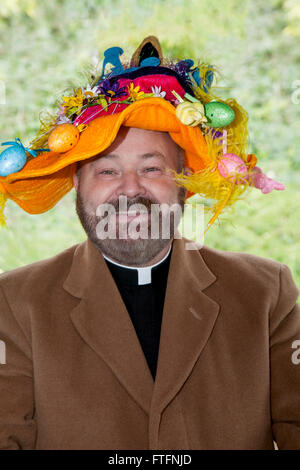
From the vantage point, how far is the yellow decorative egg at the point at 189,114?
54.1 inches

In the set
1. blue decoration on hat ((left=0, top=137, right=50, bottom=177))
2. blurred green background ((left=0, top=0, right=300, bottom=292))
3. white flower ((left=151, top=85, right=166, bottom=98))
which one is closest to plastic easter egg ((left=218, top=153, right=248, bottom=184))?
white flower ((left=151, top=85, right=166, bottom=98))

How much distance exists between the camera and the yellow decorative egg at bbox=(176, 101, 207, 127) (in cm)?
137

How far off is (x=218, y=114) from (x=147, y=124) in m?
0.22

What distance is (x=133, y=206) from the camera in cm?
155

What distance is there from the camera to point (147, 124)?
150 cm

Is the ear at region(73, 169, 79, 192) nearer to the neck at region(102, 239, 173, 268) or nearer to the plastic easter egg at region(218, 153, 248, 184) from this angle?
the neck at region(102, 239, 173, 268)

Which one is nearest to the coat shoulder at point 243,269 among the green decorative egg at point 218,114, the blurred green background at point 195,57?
the green decorative egg at point 218,114

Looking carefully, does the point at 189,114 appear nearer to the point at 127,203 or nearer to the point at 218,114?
the point at 218,114

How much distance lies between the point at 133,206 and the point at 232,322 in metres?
0.48

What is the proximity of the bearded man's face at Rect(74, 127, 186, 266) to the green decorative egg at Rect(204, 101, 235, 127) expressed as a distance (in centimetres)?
20

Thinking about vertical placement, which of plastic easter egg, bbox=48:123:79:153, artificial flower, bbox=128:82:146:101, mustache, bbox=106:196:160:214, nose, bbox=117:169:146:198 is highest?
artificial flower, bbox=128:82:146:101

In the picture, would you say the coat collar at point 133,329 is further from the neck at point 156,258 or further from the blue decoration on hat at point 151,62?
the blue decoration on hat at point 151,62
